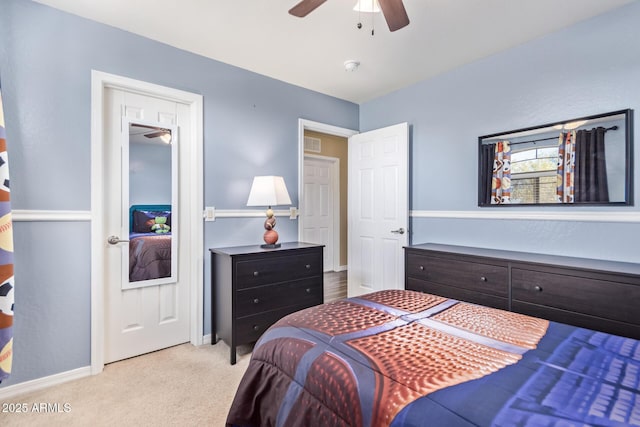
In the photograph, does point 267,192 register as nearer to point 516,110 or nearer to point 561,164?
point 516,110

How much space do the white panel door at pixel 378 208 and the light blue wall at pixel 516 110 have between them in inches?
7.2

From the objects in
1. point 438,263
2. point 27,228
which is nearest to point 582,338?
point 438,263

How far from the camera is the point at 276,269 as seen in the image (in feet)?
8.79

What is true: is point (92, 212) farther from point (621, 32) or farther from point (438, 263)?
point (621, 32)

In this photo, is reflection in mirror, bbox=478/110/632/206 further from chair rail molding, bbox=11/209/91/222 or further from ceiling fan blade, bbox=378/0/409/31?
chair rail molding, bbox=11/209/91/222

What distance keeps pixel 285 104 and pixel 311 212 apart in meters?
2.38

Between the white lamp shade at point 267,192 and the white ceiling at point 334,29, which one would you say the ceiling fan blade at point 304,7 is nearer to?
the white ceiling at point 334,29

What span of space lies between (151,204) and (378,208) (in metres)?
2.28

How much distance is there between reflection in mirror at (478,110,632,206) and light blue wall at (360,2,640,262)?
0.07 m

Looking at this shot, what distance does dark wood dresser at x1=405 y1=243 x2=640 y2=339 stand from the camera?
1.82m

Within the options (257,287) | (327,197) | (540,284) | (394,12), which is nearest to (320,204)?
(327,197)

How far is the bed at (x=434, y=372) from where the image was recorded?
798 millimetres

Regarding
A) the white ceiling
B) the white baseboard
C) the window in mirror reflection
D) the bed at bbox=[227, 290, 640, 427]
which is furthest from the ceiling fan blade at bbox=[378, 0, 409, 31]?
the white baseboard

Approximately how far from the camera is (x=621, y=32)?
2164 millimetres
